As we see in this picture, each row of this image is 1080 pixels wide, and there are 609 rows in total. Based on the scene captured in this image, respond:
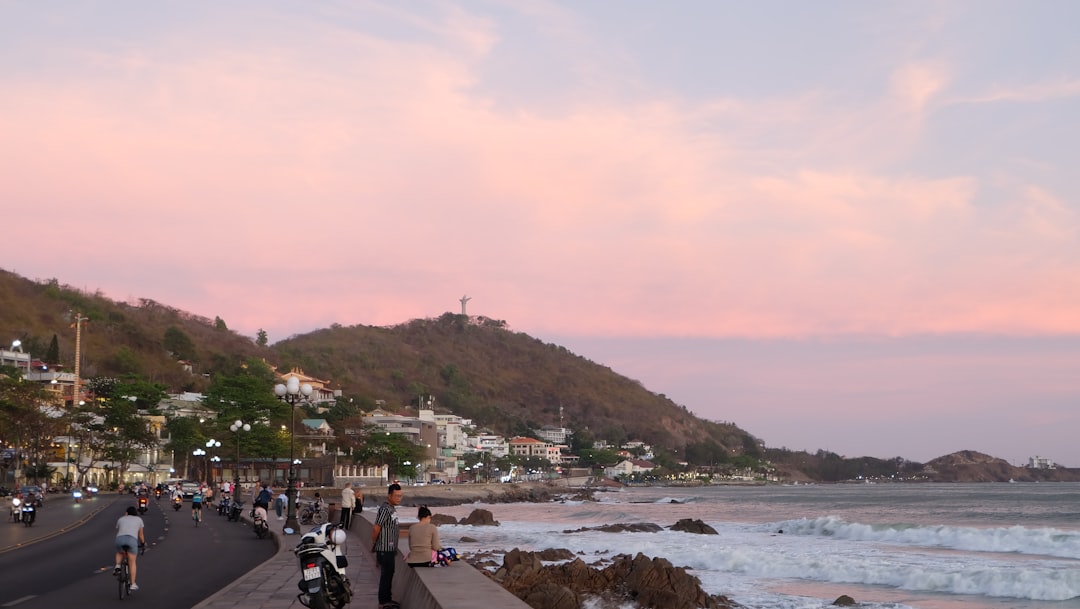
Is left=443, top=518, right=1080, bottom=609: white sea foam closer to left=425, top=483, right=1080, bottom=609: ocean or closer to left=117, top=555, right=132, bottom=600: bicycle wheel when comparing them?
left=425, top=483, right=1080, bottom=609: ocean

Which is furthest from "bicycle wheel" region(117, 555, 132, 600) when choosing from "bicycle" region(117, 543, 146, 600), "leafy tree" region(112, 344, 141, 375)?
"leafy tree" region(112, 344, 141, 375)

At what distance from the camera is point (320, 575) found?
45.0ft

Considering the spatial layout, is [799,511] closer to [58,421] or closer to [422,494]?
[422,494]

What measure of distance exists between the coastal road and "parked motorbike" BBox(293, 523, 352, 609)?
4.88 metres

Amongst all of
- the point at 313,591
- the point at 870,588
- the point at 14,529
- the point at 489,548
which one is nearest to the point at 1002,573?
the point at 870,588

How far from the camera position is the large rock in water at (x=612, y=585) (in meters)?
27.5

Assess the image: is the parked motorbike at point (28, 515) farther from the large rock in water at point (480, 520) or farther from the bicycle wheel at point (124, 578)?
the large rock in water at point (480, 520)

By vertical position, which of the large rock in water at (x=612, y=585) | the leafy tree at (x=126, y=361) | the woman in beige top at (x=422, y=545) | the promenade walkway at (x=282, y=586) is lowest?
the large rock in water at (x=612, y=585)

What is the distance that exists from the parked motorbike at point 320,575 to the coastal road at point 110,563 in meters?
4.88

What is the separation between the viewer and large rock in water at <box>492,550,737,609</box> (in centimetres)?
2755

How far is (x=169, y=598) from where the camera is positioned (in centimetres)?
1867

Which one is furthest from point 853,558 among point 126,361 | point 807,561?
point 126,361

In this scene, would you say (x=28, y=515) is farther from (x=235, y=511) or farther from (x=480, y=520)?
(x=480, y=520)

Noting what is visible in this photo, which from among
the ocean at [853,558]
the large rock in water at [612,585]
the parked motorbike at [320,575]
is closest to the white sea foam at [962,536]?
the ocean at [853,558]
